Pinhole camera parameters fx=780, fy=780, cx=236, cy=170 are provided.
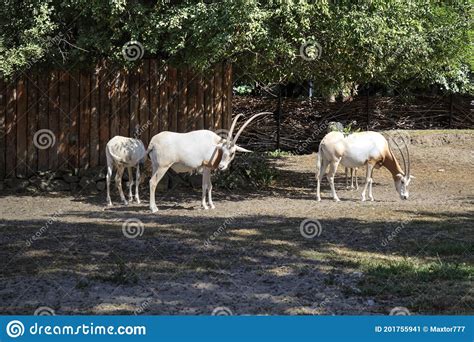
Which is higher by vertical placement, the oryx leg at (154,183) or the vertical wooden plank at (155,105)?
the vertical wooden plank at (155,105)

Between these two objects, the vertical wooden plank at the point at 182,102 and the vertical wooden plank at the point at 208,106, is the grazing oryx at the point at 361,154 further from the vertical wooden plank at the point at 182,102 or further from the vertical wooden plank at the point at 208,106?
the vertical wooden plank at the point at 182,102

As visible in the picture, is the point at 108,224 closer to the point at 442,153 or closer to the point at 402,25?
the point at 402,25

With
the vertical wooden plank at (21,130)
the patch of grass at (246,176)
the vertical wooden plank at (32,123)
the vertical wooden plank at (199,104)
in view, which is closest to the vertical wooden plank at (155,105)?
the vertical wooden plank at (199,104)

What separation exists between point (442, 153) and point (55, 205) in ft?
33.9

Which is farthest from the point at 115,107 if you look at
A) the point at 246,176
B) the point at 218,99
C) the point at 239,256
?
the point at 239,256

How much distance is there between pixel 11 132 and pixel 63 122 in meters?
0.98

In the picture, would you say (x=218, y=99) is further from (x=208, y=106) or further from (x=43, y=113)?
(x=43, y=113)

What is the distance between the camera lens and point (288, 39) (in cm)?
1305

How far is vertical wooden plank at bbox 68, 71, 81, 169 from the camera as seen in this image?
14.7 m

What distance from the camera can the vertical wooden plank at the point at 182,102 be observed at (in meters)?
14.9

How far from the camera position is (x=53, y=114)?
576 inches

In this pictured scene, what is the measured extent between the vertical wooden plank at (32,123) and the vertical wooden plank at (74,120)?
63 centimetres

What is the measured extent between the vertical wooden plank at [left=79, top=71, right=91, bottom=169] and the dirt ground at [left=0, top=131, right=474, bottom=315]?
1.18 metres

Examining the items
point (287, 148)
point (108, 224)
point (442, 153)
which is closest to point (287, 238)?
point (108, 224)
